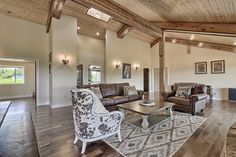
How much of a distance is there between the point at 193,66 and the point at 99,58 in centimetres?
599

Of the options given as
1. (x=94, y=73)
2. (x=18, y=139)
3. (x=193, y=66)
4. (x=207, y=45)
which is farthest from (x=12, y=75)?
(x=207, y=45)

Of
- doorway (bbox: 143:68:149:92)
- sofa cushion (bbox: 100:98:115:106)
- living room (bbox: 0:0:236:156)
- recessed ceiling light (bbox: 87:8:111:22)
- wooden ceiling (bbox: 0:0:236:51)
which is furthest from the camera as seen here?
doorway (bbox: 143:68:149:92)

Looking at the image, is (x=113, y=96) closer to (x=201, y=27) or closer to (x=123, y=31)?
(x=201, y=27)

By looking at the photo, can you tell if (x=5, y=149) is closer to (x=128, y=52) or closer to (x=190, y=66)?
(x=128, y=52)

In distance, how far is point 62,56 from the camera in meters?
5.98

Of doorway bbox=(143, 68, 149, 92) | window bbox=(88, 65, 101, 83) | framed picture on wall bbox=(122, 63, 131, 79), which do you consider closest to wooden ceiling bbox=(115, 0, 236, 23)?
framed picture on wall bbox=(122, 63, 131, 79)

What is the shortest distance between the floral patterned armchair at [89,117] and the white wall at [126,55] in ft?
18.4

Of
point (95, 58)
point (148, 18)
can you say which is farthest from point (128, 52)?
point (148, 18)

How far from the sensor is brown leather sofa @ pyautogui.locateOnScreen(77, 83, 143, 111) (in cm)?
462

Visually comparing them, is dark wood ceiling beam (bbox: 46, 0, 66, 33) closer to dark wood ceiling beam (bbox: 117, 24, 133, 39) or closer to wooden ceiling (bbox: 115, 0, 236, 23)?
wooden ceiling (bbox: 115, 0, 236, 23)

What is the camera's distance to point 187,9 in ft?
12.9

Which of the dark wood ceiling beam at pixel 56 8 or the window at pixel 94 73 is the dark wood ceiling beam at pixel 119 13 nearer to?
the dark wood ceiling beam at pixel 56 8

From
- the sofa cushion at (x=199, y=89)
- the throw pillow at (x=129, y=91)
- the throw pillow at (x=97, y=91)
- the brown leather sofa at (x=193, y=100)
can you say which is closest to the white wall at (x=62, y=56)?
the throw pillow at (x=97, y=91)

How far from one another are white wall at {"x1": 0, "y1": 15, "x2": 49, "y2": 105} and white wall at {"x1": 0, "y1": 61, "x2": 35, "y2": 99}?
3314 mm
